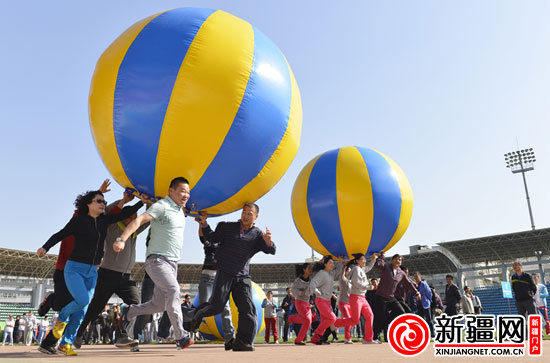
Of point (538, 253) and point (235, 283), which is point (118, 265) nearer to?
point (235, 283)

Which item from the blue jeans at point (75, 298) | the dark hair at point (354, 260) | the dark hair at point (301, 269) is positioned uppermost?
the dark hair at point (354, 260)

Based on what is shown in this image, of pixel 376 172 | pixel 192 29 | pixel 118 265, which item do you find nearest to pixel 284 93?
pixel 192 29

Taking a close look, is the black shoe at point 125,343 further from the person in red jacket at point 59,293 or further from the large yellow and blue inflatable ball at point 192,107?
the large yellow and blue inflatable ball at point 192,107

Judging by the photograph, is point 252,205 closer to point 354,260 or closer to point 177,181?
point 177,181

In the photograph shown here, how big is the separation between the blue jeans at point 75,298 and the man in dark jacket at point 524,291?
790 cm

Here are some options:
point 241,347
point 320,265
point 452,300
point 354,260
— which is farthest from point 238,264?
point 452,300

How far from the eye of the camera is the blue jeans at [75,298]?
4086mm

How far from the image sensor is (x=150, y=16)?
5.00 meters

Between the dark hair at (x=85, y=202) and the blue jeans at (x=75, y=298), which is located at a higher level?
the dark hair at (x=85, y=202)

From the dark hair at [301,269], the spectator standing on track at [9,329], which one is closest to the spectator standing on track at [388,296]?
the dark hair at [301,269]

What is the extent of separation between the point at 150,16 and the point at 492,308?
34.3m

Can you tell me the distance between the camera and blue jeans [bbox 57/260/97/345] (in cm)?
409

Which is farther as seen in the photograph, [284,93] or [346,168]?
[346,168]

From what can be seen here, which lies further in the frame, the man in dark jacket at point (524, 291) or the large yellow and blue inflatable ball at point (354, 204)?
the man in dark jacket at point (524, 291)
